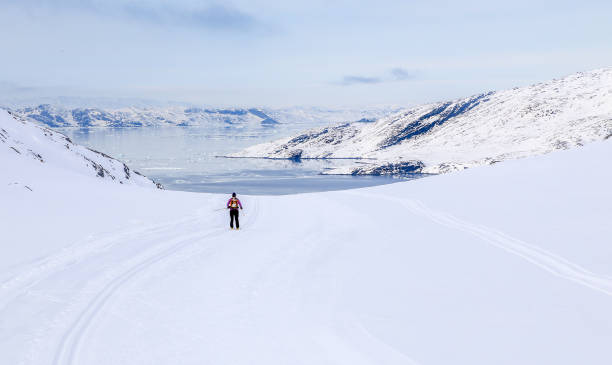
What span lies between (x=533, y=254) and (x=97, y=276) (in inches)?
565

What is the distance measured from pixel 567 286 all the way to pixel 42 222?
20.6m

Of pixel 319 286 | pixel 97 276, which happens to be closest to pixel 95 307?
pixel 97 276

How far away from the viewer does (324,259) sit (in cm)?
1441

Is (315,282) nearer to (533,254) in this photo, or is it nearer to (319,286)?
(319,286)

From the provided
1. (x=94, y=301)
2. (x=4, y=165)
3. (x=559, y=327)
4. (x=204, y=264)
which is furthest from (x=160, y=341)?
(x=4, y=165)

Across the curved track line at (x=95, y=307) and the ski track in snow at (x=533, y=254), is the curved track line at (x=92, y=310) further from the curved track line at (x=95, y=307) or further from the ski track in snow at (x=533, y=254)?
the ski track in snow at (x=533, y=254)

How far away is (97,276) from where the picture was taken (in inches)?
468

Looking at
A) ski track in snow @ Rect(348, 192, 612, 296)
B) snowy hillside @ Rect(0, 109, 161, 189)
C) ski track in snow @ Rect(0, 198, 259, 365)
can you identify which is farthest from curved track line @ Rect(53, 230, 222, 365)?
snowy hillside @ Rect(0, 109, 161, 189)

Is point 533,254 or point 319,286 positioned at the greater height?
point 533,254

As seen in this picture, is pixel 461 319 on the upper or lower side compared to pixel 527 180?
lower

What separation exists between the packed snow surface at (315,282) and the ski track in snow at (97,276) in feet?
0.18

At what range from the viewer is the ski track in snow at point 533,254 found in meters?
11.4

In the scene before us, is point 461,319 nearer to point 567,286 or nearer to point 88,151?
point 567,286

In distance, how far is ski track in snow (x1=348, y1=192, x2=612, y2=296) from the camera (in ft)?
37.2
